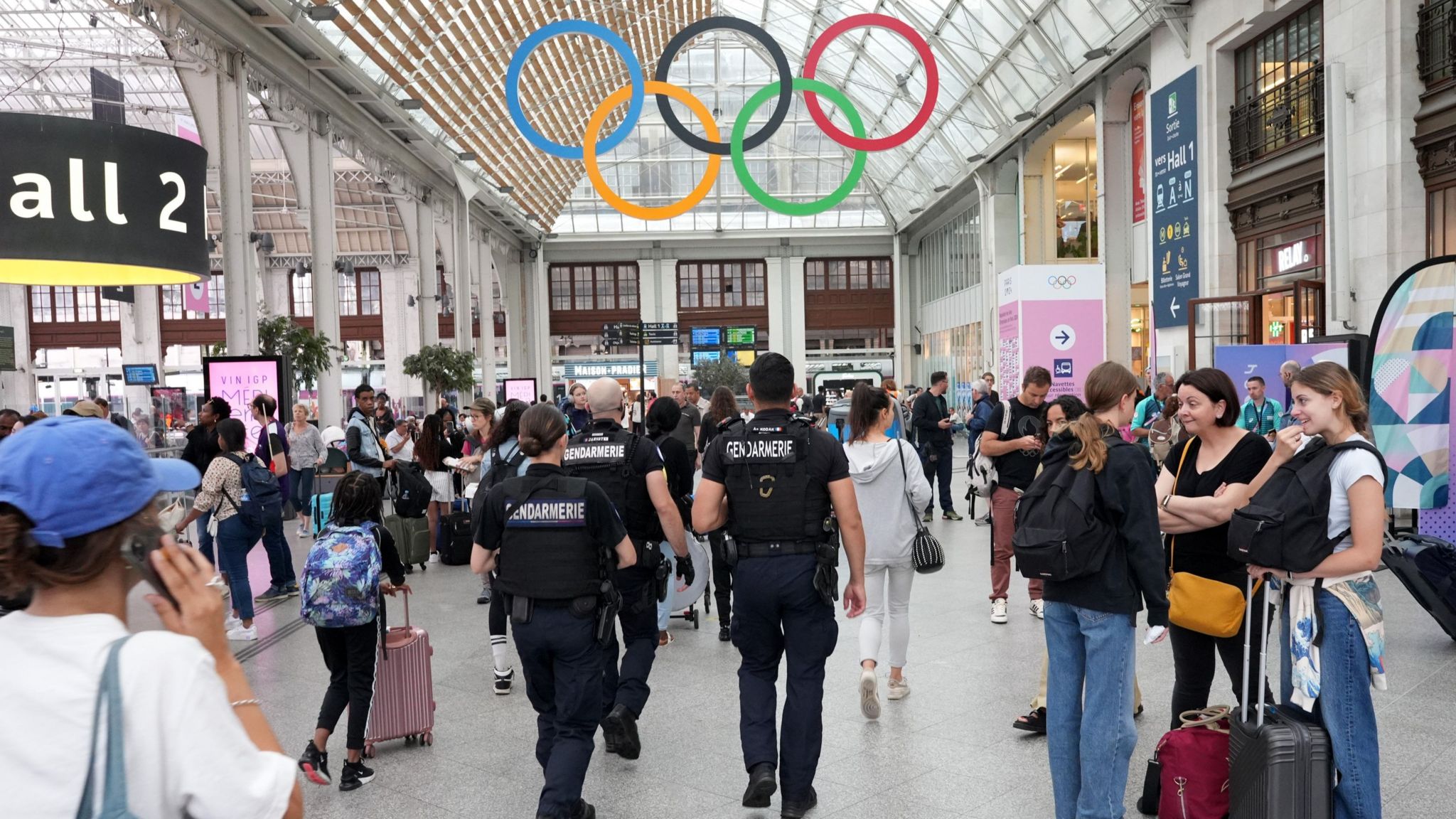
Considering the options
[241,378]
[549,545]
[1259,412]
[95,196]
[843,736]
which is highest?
[95,196]

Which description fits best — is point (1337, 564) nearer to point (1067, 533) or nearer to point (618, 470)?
point (1067, 533)

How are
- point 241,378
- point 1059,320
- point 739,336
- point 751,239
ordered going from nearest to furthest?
point 241,378 → point 1059,320 → point 739,336 → point 751,239

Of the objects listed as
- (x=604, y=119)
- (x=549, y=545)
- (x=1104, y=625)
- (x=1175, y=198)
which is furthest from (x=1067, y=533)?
(x=1175, y=198)

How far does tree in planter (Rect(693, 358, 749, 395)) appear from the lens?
35.9 metres

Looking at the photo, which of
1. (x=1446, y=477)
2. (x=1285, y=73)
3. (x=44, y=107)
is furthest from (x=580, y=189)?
(x=1446, y=477)

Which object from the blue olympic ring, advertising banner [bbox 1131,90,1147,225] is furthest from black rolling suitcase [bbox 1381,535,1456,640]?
advertising banner [bbox 1131,90,1147,225]

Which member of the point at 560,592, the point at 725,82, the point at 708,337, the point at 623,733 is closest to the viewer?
the point at 560,592

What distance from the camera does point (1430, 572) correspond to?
577cm

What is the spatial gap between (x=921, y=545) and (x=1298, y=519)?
7.53 ft

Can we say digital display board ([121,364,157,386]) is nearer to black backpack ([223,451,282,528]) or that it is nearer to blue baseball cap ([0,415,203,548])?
black backpack ([223,451,282,528])

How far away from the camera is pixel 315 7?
15047 mm

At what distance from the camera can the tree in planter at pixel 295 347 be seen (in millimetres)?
15164

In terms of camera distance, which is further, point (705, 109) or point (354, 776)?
point (705, 109)

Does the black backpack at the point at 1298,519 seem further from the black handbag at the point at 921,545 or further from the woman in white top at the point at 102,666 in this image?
the woman in white top at the point at 102,666
